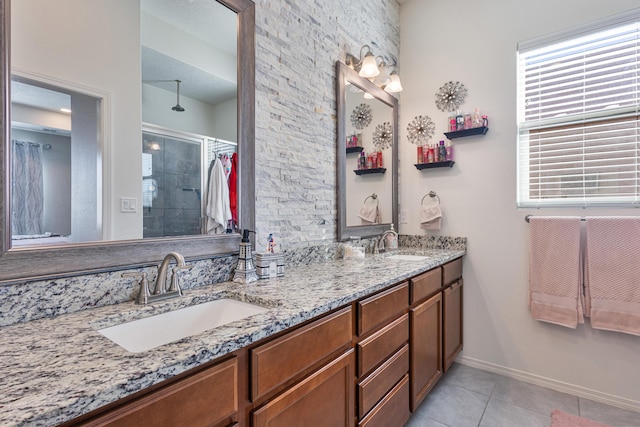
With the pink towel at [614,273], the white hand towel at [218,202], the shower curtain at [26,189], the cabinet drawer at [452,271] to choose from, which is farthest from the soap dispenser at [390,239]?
the shower curtain at [26,189]

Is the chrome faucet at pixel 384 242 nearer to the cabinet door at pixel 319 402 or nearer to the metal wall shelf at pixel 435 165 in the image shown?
the metal wall shelf at pixel 435 165

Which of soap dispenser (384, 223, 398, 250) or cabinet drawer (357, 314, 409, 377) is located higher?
soap dispenser (384, 223, 398, 250)

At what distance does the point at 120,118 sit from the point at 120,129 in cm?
4

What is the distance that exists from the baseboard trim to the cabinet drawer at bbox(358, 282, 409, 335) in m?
1.33

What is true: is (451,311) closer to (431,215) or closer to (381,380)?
(431,215)

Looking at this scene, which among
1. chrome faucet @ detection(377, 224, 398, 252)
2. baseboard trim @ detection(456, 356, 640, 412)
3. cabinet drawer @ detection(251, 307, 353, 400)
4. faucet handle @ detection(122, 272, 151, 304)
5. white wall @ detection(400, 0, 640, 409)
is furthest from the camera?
chrome faucet @ detection(377, 224, 398, 252)

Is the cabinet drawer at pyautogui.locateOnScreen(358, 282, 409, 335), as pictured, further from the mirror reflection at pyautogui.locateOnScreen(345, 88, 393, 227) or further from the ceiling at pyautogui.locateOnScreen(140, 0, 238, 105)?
the ceiling at pyautogui.locateOnScreen(140, 0, 238, 105)

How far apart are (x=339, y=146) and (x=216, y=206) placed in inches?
40.4

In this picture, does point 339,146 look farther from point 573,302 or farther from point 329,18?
point 573,302

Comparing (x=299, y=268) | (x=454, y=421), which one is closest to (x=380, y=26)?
(x=299, y=268)

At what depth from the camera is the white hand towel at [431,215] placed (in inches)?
103

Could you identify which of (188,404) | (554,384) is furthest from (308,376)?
(554,384)

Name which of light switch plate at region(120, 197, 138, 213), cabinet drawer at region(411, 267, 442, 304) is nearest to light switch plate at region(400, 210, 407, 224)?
cabinet drawer at region(411, 267, 442, 304)

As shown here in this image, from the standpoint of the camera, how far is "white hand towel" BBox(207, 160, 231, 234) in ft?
4.62
